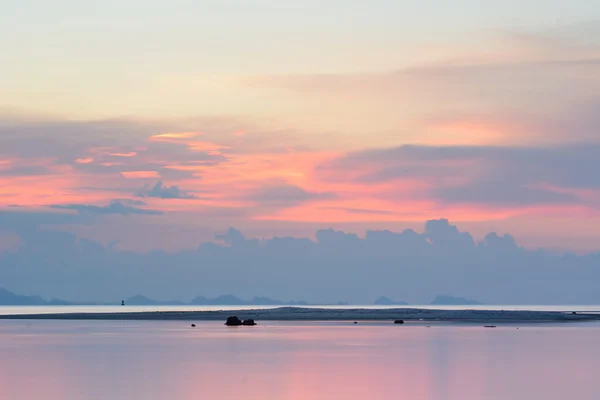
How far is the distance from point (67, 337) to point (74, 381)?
40.7 meters

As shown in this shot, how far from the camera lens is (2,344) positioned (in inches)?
2891

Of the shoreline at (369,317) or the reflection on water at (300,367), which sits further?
the shoreline at (369,317)

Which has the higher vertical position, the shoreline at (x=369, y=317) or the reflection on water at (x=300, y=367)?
the shoreline at (x=369, y=317)

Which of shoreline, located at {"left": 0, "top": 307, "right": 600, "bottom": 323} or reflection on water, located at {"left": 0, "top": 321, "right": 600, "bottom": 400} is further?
shoreline, located at {"left": 0, "top": 307, "right": 600, "bottom": 323}

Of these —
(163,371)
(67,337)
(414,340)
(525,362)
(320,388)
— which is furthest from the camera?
(67,337)

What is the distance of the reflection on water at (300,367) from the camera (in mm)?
41000

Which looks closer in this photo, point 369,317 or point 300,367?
point 300,367

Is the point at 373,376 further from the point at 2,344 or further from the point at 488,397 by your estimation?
the point at 2,344

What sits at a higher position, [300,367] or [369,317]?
[369,317]

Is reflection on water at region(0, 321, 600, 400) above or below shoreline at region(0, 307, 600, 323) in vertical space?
below

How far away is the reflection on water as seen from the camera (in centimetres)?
4100

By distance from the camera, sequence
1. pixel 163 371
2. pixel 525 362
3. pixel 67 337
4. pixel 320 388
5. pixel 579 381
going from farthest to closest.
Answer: pixel 67 337 < pixel 525 362 < pixel 163 371 < pixel 579 381 < pixel 320 388

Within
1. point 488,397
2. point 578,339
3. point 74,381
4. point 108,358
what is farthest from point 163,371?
point 578,339

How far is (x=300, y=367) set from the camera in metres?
52.5
